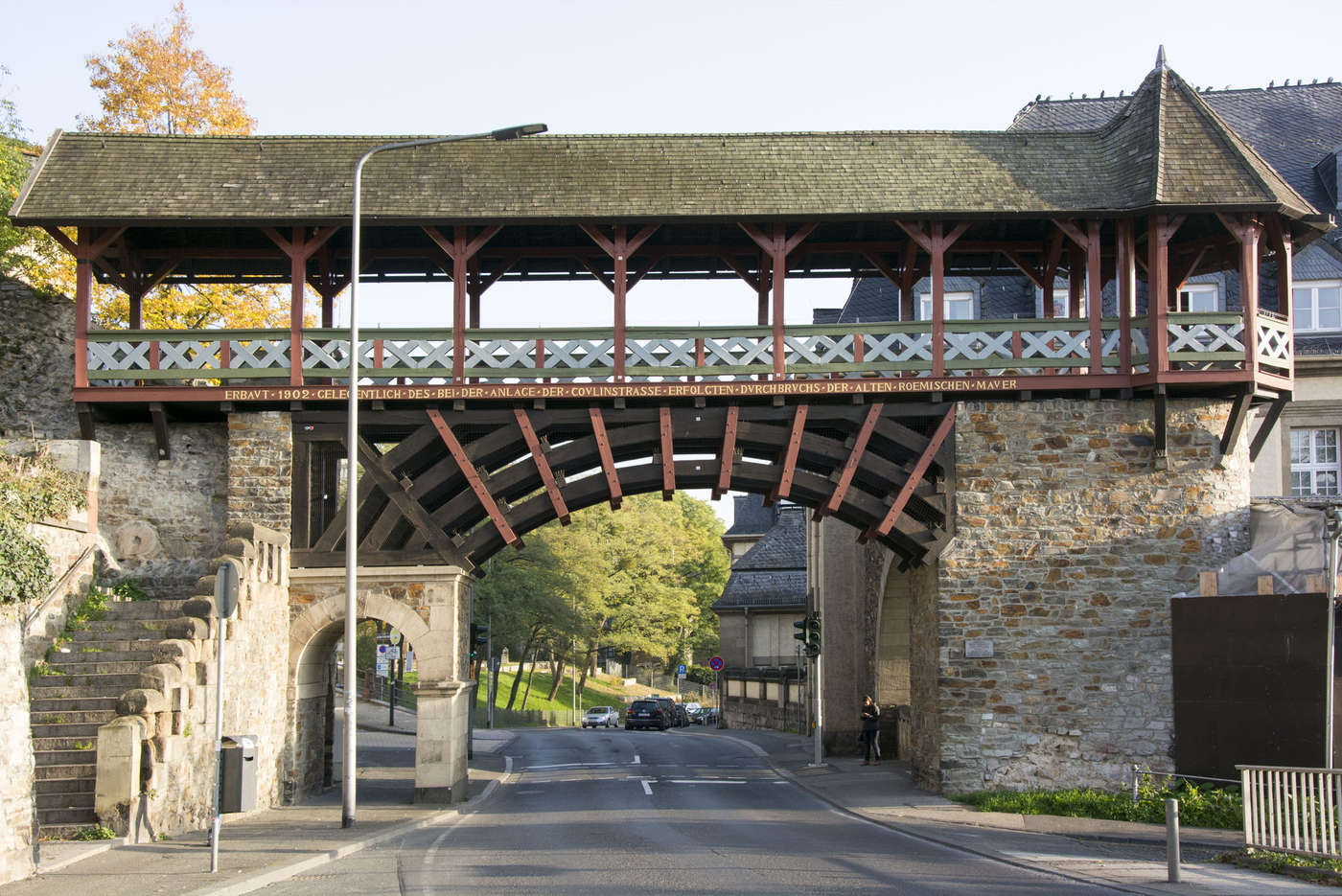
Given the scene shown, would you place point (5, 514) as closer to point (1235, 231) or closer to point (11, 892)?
point (11, 892)

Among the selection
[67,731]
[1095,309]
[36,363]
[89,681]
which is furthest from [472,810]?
[1095,309]

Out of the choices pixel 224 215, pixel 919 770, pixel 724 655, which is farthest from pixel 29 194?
pixel 724 655

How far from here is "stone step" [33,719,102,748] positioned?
17.9 m

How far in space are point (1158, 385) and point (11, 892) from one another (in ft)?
56.6

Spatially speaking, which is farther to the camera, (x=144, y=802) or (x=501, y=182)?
(x=501, y=182)

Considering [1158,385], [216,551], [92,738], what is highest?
[1158,385]

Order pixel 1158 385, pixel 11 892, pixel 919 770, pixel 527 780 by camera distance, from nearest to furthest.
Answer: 1. pixel 11 892
2. pixel 1158 385
3. pixel 919 770
4. pixel 527 780

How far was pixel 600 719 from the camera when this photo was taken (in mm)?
63688

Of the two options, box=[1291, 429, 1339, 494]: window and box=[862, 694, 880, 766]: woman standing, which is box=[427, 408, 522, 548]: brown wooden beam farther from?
box=[1291, 429, 1339, 494]: window

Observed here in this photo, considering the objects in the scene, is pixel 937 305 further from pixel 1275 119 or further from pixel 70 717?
pixel 1275 119

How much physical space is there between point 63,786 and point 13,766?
397 centimetres

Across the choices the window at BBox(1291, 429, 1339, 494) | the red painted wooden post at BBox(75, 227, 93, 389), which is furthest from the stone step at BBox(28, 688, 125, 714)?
the window at BBox(1291, 429, 1339, 494)

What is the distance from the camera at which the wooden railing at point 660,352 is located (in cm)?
2358

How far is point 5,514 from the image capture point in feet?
49.9
